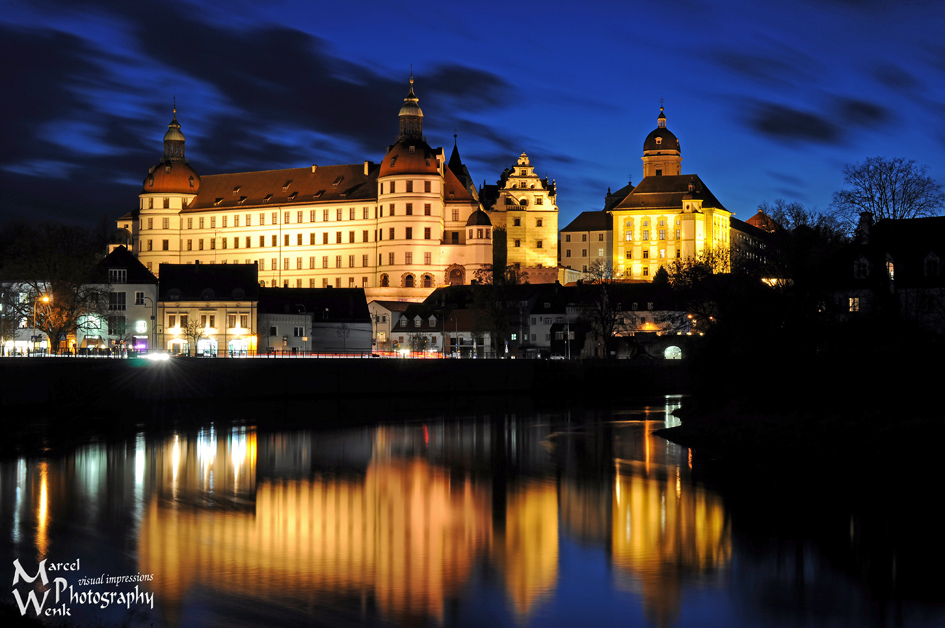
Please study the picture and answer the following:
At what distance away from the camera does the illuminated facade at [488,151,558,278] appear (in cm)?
13075

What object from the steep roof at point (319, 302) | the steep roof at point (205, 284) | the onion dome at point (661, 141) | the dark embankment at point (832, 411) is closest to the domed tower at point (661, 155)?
the onion dome at point (661, 141)

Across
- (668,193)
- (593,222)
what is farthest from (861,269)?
(593,222)

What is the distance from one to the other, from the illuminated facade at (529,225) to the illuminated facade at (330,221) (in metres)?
5.08

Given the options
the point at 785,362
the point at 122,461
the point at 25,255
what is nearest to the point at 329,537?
the point at 122,461

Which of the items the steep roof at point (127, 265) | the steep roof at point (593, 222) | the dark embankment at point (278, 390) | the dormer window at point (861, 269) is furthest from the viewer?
the steep roof at point (593, 222)

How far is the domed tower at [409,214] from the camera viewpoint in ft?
410

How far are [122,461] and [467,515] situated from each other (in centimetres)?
1516

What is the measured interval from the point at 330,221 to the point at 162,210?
2314 centimetres

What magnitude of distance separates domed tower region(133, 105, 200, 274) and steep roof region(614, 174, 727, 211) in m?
56.9

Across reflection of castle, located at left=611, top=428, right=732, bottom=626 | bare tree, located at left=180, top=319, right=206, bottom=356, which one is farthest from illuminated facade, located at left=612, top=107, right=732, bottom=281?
reflection of castle, located at left=611, top=428, right=732, bottom=626

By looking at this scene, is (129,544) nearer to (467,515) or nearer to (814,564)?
(467,515)

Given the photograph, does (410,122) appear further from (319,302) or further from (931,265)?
(931,265)

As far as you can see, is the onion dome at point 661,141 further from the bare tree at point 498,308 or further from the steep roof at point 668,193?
the bare tree at point 498,308

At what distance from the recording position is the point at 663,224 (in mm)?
144875
